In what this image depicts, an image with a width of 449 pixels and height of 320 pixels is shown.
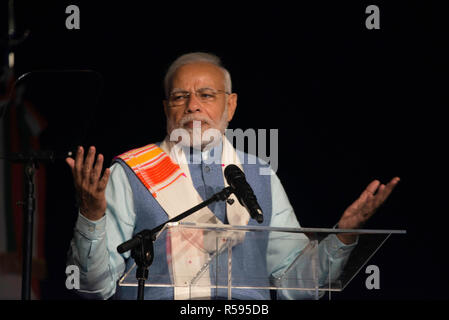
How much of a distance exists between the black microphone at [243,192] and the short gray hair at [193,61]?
0.99 meters

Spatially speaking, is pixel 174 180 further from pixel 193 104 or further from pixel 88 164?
pixel 88 164

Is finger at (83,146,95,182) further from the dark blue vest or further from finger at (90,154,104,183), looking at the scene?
the dark blue vest

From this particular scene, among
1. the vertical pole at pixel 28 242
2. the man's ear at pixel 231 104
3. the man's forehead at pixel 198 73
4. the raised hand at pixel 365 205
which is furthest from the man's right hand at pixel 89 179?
the man's ear at pixel 231 104

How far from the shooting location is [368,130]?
3393mm

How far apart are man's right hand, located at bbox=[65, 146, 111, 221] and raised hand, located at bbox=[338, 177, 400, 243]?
0.83 m

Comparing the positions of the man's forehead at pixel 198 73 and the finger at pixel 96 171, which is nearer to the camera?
the finger at pixel 96 171

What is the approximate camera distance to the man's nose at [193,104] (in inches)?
117

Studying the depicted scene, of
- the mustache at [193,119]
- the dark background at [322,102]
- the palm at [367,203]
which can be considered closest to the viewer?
the palm at [367,203]

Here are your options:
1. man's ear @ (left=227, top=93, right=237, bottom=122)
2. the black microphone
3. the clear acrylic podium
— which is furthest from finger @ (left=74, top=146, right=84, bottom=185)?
man's ear @ (left=227, top=93, right=237, bottom=122)

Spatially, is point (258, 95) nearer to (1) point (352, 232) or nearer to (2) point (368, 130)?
(2) point (368, 130)

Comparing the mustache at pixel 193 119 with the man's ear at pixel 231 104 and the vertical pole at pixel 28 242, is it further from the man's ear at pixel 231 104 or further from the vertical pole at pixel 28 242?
the vertical pole at pixel 28 242

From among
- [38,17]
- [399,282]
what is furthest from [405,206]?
[38,17]
